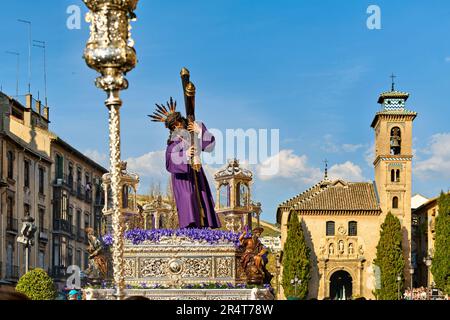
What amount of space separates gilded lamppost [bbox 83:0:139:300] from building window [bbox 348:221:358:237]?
5291cm

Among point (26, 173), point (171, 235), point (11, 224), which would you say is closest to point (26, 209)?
point (26, 173)

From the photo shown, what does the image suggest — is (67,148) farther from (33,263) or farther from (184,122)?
(184,122)

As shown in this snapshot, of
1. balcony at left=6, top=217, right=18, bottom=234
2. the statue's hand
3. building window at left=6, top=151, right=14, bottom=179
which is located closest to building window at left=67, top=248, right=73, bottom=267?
balcony at left=6, top=217, right=18, bottom=234

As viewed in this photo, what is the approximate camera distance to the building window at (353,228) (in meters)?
61.8

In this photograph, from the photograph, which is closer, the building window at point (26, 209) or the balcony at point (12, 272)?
the balcony at point (12, 272)

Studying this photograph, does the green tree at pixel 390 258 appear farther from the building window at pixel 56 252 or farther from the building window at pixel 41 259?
the building window at pixel 41 259

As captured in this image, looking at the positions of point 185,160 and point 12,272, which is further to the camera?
point 12,272

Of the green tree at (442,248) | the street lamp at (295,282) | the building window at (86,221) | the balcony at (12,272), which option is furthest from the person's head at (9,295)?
the street lamp at (295,282)

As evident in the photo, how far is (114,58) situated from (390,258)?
50.5m

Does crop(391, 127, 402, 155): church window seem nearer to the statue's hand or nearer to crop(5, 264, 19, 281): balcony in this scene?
crop(5, 264, 19, 281): balcony

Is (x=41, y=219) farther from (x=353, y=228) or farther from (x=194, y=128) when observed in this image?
(x=194, y=128)

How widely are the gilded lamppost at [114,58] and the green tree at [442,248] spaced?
146 ft

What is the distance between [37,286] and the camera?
77.0 ft
